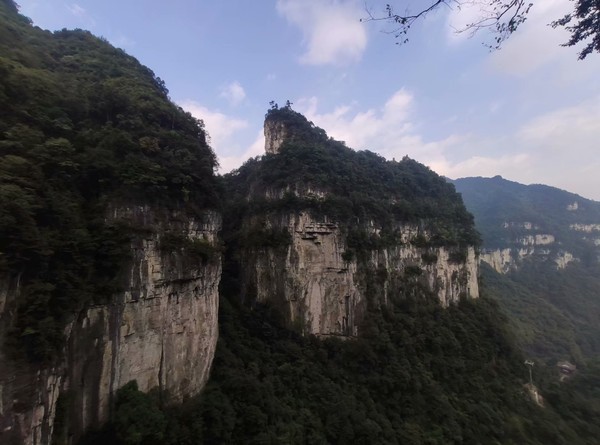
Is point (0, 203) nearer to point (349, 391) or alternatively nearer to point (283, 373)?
point (283, 373)

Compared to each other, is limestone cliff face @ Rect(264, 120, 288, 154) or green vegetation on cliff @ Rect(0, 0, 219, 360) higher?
limestone cliff face @ Rect(264, 120, 288, 154)

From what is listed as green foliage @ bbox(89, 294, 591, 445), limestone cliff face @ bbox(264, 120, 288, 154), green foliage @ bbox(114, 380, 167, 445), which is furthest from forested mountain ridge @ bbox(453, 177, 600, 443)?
limestone cliff face @ bbox(264, 120, 288, 154)

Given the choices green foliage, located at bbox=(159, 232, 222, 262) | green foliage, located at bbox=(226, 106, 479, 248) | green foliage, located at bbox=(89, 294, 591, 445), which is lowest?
green foliage, located at bbox=(89, 294, 591, 445)

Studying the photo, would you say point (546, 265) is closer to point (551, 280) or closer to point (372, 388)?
point (551, 280)

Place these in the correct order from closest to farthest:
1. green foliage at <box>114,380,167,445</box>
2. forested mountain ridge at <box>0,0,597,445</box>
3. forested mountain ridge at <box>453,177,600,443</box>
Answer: forested mountain ridge at <box>0,0,597,445</box>
green foliage at <box>114,380,167,445</box>
forested mountain ridge at <box>453,177,600,443</box>

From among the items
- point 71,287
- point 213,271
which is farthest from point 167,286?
point 71,287

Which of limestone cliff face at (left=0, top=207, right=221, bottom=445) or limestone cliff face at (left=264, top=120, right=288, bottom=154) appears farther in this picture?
limestone cliff face at (left=264, top=120, right=288, bottom=154)

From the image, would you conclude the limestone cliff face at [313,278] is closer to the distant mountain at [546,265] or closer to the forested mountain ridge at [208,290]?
the forested mountain ridge at [208,290]

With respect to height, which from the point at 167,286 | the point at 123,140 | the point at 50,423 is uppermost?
the point at 123,140

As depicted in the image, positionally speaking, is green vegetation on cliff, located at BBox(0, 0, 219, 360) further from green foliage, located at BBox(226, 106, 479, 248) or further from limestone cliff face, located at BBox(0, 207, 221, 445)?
green foliage, located at BBox(226, 106, 479, 248)
